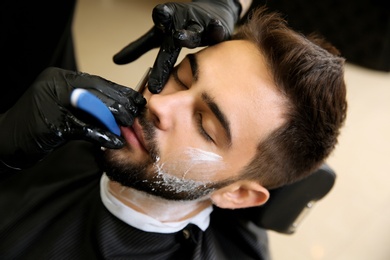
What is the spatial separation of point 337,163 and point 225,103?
1902mm

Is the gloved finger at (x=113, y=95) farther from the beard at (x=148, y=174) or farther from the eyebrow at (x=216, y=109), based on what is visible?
the eyebrow at (x=216, y=109)

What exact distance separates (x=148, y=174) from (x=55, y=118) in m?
0.34

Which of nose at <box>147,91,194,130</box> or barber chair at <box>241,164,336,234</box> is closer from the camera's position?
nose at <box>147,91,194,130</box>

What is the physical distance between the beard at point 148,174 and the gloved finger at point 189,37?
26cm

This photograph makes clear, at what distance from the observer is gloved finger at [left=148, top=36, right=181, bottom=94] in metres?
1.32

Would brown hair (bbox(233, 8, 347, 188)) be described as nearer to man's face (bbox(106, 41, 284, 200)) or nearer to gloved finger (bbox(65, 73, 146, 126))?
man's face (bbox(106, 41, 284, 200))

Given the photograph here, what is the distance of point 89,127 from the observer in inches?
45.1

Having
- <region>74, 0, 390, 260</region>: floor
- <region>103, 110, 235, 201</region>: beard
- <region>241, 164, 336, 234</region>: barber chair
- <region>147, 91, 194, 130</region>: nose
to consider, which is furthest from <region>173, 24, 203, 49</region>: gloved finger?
<region>241, 164, 336, 234</region>: barber chair

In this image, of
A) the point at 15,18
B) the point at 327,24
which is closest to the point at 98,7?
the point at 15,18

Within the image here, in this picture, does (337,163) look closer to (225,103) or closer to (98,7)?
(225,103)

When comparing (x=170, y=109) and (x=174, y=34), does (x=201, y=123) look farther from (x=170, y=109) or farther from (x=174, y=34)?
(x=174, y=34)

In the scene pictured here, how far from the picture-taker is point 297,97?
52.1 inches

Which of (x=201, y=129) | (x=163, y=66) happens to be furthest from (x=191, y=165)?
(x=163, y=66)

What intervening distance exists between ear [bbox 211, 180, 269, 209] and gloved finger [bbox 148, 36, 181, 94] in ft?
1.45
